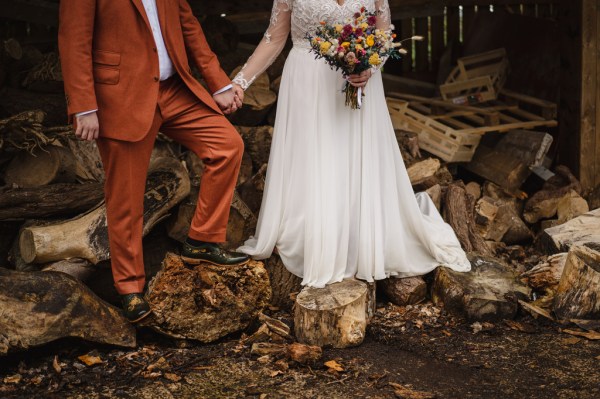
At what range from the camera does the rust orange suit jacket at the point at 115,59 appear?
4.27 metres

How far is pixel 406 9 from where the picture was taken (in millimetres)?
8578

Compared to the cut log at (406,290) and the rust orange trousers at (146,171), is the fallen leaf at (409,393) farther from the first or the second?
the rust orange trousers at (146,171)

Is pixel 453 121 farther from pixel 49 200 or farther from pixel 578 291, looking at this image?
pixel 49 200

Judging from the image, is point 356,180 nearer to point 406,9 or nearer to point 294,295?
point 294,295

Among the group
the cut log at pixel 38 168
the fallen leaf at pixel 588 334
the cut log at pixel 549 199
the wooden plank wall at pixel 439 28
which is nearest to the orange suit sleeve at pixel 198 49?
the cut log at pixel 38 168

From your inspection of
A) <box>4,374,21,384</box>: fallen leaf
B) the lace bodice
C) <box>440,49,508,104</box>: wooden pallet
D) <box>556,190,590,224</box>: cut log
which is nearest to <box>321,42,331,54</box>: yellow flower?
the lace bodice

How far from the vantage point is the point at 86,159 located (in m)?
6.05

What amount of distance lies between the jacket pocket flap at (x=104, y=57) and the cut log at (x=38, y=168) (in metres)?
1.49

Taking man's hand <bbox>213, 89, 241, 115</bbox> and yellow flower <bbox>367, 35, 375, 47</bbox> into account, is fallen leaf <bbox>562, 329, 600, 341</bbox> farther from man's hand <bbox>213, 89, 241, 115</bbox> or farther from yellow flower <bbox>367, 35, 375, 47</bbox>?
man's hand <bbox>213, 89, 241, 115</bbox>

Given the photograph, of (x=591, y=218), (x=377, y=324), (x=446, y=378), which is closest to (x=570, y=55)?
(x=591, y=218)

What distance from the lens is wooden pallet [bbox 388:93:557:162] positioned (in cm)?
726

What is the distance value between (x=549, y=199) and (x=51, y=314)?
15.0 feet

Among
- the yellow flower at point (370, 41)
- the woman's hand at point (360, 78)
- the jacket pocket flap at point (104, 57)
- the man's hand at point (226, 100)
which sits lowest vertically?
the man's hand at point (226, 100)

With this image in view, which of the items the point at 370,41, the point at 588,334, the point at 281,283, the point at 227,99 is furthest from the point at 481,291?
the point at 227,99
